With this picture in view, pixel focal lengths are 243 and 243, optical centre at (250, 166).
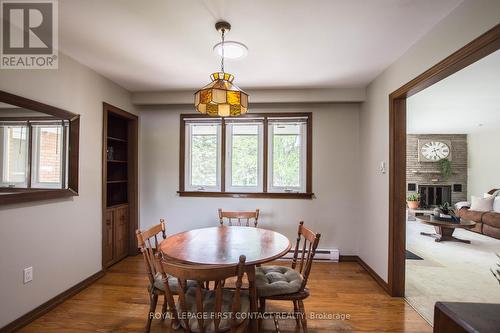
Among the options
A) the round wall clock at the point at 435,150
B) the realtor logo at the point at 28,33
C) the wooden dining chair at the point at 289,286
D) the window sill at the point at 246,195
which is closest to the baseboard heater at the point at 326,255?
the window sill at the point at 246,195

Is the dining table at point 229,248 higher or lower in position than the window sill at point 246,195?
lower

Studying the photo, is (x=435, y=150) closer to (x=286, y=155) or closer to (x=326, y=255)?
(x=326, y=255)

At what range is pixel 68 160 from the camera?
250 centimetres

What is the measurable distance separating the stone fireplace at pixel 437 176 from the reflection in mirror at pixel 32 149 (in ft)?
27.6

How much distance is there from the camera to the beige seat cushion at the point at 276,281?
1781 mm

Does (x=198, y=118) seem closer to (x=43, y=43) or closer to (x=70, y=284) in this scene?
(x=43, y=43)

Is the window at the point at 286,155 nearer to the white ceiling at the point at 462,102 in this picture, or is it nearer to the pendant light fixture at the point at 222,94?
the pendant light fixture at the point at 222,94

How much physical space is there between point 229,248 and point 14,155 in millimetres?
1871

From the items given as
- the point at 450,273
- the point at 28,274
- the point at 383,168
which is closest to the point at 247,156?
the point at 383,168

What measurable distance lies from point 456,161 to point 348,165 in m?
6.07

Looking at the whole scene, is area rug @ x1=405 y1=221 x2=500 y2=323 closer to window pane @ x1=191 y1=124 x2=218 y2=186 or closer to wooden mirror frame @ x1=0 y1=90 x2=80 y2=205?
window pane @ x1=191 y1=124 x2=218 y2=186

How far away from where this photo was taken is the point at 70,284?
2.51 m

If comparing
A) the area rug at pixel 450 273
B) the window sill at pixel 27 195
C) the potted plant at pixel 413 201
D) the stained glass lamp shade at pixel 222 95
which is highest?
the stained glass lamp shade at pixel 222 95

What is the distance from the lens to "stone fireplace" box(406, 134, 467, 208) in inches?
286
